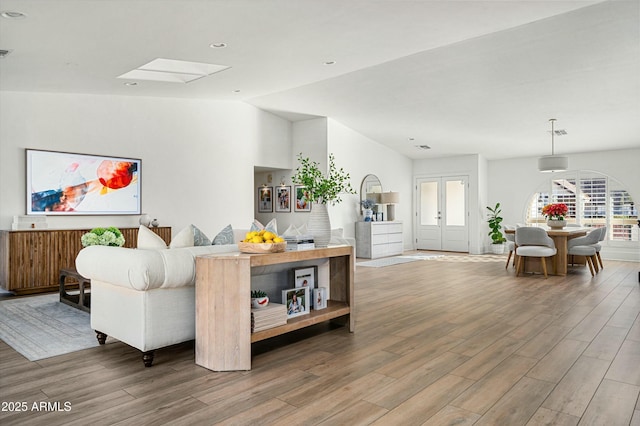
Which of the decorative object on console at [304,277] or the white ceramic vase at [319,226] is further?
the white ceramic vase at [319,226]

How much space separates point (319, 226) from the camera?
3.79 meters

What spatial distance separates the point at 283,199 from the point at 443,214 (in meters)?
4.45

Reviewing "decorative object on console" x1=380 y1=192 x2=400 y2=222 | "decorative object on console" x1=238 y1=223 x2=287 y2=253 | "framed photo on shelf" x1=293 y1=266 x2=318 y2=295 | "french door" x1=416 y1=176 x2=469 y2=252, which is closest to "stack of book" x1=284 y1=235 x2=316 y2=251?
"decorative object on console" x1=238 y1=223 x2=287 y2=253

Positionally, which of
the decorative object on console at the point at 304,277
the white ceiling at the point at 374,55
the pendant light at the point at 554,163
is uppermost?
the white ceiling at the point at 374,55

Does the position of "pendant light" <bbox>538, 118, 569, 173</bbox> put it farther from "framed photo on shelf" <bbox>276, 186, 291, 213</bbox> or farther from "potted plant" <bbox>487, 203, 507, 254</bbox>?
"framed photo on shelf" <bbox>276, 186, 291, 213</bbox>

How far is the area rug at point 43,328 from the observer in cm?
338

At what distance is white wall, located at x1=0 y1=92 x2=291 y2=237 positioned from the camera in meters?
5.95

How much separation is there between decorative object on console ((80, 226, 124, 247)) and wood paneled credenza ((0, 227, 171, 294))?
53.1 inches

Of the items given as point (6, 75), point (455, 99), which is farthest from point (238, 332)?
point (455, 99)

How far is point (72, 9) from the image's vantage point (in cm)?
352

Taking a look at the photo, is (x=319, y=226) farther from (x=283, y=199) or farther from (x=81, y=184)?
(x=283, y=199)

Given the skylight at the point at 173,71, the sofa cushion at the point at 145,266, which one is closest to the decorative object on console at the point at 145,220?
the skylight at the point at 173,71

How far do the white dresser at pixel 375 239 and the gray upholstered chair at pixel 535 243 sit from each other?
130 inches

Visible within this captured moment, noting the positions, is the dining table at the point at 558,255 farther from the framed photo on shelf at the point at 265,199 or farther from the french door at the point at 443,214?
the framed photo on shelf at the point at 265,199
